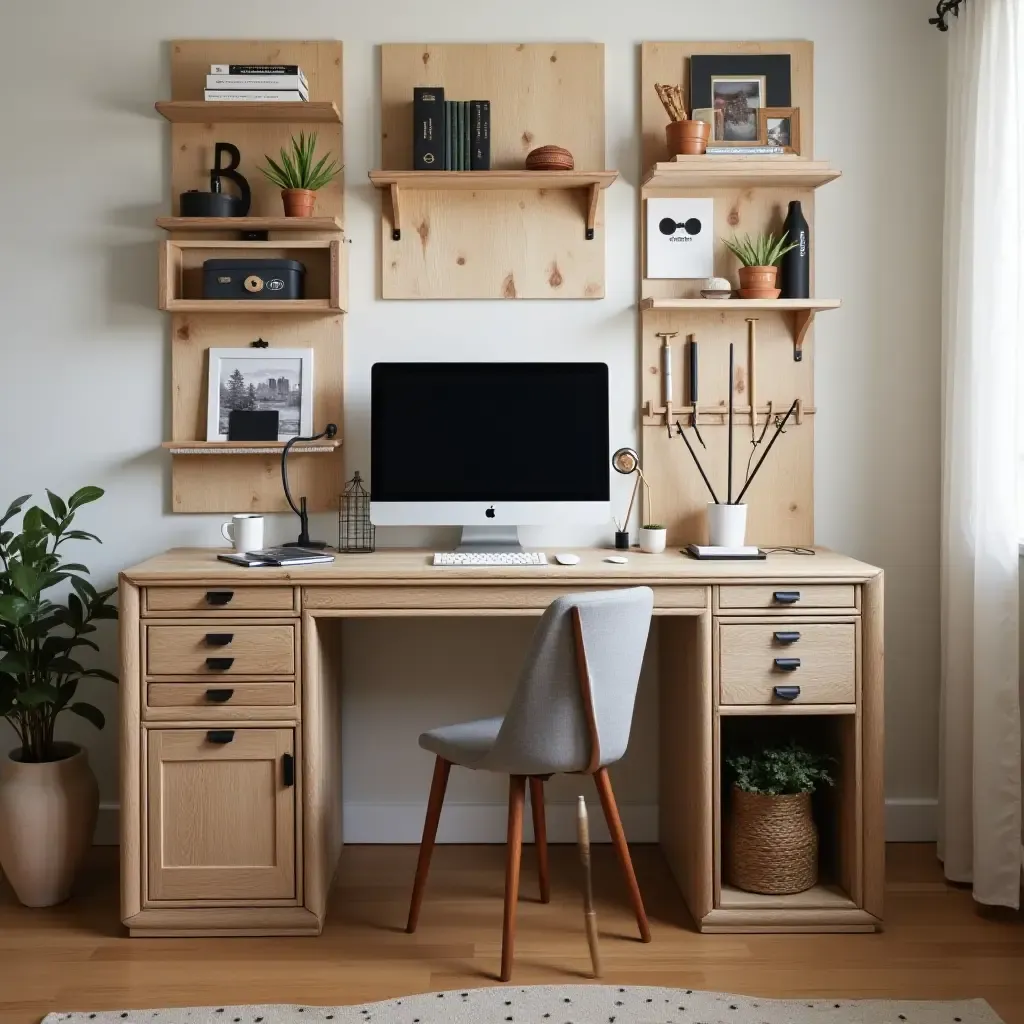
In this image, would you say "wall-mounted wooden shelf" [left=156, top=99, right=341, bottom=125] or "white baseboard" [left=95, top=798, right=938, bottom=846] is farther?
"white baseboard" [left=95, top=798, right=938, bottom=846]

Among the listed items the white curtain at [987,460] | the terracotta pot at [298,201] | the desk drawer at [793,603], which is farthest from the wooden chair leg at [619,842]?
the terracotta pot at [298,201]

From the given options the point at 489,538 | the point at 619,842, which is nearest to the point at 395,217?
the point at 489,538

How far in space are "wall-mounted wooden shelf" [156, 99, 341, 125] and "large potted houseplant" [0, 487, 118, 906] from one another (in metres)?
1.08

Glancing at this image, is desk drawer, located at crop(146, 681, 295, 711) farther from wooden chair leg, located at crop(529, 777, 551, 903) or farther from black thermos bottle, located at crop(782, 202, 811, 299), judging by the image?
black thermos bottle, located at crop(782, 202, 811, 299)

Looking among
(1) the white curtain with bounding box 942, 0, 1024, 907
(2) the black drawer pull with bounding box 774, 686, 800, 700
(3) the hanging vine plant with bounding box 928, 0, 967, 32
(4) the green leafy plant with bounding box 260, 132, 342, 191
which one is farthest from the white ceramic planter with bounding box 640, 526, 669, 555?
(3) the hanging vine plant with bounding box 928, 0, 967, 32

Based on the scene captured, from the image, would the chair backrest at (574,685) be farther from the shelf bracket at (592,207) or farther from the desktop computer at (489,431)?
the shelf bracket at (592,207)

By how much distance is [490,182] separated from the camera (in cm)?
301

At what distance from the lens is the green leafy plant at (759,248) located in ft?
10.0

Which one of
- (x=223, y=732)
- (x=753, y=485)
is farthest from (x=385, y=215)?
(x=223, y=732)

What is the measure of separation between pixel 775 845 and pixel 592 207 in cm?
177

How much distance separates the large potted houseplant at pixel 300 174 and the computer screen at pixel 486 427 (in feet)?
1.67

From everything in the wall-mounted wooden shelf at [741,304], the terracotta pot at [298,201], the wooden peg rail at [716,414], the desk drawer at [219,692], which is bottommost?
the desk drawer at [219,692]

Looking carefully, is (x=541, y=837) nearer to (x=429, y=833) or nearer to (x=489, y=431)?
(x=429, y=833)

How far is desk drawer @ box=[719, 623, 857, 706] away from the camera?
2631 millimetres
